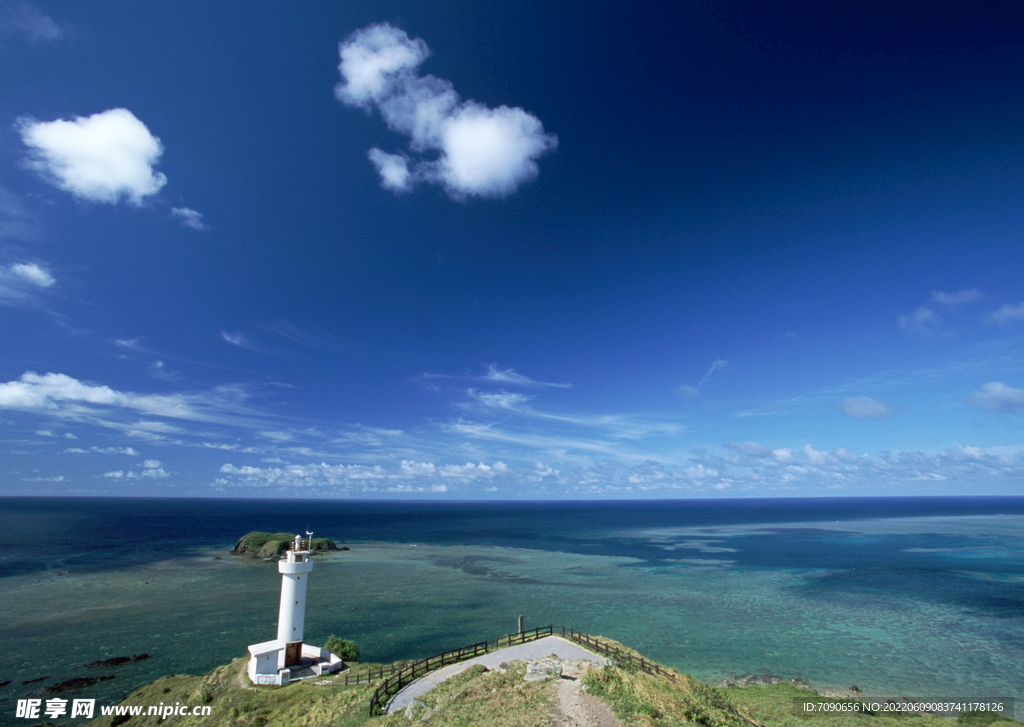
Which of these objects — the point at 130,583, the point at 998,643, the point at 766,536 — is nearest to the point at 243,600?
the point at 130,583

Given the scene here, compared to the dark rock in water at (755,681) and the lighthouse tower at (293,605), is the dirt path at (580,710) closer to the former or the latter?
the lighthouse tower at (293,605)

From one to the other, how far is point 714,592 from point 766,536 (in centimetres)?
8716

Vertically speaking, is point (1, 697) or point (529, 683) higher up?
point (529, 683)

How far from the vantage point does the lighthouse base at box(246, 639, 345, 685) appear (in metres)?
26.5

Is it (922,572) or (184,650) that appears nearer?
(184,650)

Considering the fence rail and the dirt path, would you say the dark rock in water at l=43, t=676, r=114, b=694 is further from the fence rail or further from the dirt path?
the dirt path

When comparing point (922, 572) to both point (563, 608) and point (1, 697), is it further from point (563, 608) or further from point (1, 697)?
point (1, 697)

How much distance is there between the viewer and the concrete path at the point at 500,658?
22.6 metres

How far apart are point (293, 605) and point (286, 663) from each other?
3.00m

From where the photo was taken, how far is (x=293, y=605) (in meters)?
29.2

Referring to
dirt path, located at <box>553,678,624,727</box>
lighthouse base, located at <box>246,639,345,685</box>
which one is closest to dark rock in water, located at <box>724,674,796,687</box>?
dirt path, located at <box>553,678,624,727</box>

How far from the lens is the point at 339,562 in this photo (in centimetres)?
8169

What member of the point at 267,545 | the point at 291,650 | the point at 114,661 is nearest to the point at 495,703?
the point at 291,650

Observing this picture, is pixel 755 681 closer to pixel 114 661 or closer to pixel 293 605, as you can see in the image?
pixel 293 605
